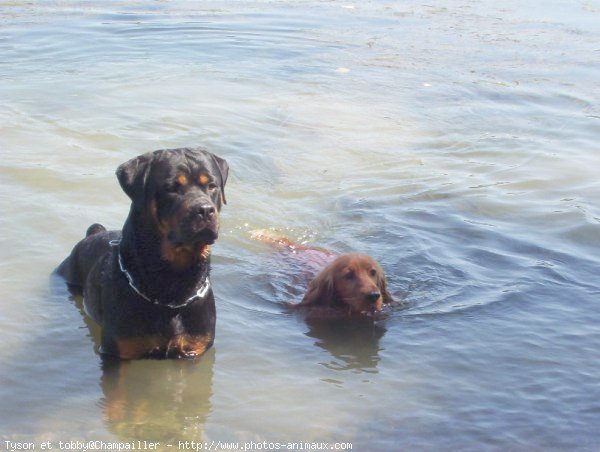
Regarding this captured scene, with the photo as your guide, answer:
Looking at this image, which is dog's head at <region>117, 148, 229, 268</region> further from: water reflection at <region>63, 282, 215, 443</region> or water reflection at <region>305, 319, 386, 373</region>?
water reflection at <region>305, 319, 386, 373</region>

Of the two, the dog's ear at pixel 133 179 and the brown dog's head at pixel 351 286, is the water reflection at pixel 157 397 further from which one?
the brown dog's head at pixel 351 286

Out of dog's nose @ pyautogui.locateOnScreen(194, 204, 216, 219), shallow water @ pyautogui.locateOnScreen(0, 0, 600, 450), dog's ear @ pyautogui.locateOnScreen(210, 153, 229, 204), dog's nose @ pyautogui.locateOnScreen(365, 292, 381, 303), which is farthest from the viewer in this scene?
dog's nose @ pyautogui.locateOnScreen(365, 292, 381, 303)

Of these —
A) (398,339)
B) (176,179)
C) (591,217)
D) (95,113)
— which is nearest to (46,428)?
(176,179)

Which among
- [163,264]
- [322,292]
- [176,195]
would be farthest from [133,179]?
[322,292]

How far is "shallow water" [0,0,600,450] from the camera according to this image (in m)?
5.38

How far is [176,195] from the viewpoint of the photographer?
5383 mm

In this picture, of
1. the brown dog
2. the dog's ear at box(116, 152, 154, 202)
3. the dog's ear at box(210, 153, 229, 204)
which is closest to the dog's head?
the dog's ear at box(116, 152, 154, 202)

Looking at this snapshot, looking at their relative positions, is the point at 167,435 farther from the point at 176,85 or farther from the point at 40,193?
the point at 176,85

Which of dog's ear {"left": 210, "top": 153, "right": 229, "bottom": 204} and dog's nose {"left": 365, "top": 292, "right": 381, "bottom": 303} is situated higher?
dog's ear {"left": 210, "top": 153, "right": 229, "bottom": 204}

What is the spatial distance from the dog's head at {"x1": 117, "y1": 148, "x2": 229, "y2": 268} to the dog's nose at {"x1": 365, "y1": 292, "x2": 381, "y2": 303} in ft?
5.54

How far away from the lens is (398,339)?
662 cm

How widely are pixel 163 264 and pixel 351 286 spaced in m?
1.82

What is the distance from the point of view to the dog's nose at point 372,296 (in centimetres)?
684

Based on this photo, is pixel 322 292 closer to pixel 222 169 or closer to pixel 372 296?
pixel 372 296
